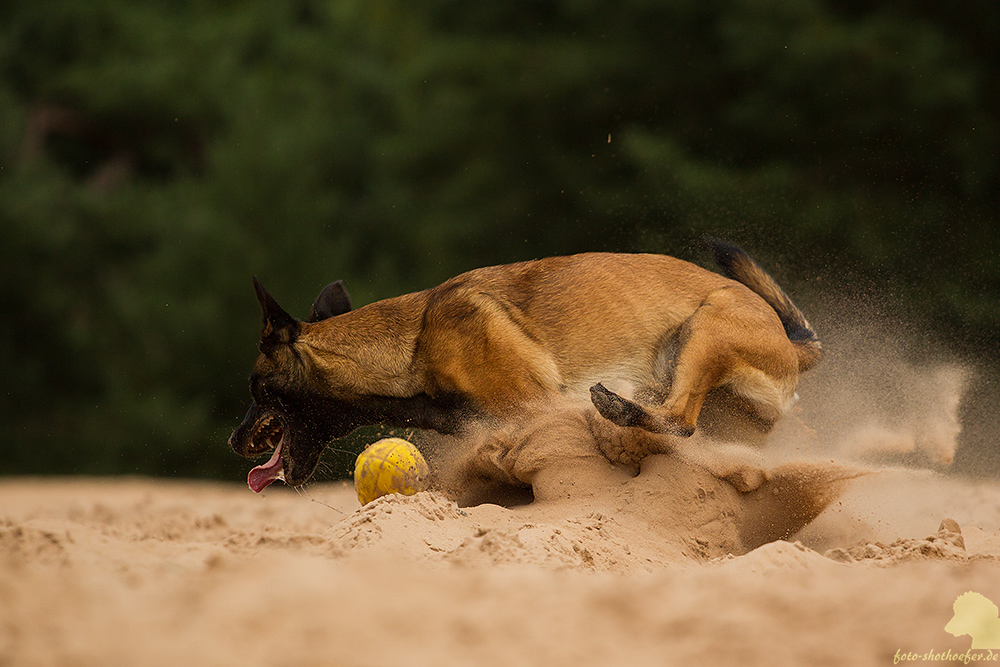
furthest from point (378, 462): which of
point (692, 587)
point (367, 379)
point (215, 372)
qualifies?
point (215, 372)

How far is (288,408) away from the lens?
16.8 feet

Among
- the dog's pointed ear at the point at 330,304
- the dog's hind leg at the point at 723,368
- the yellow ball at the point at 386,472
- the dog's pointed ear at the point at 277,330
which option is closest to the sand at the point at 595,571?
the dog's hind leg at the point at 723,368

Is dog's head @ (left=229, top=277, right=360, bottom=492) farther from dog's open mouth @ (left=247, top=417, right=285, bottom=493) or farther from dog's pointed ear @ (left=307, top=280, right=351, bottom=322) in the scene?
dog's pointed ear @ (left=307, top=280, right=351, bottom=322)

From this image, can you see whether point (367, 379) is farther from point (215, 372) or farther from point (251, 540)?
point (215, 372)

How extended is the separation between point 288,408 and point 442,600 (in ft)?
8.99

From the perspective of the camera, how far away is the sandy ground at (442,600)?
7.44 feet

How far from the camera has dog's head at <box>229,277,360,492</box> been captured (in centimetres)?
506

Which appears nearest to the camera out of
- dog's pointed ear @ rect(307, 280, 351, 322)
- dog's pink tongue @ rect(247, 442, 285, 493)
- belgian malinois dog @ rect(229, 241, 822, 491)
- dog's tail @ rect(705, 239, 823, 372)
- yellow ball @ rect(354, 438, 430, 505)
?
belgian malinois dog @ rect(229, 241, 822, 491)

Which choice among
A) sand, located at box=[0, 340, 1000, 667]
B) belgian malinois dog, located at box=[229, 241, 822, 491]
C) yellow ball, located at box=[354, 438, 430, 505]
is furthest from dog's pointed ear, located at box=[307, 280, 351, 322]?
sand, located at box=[0, 340, 1000, 667]

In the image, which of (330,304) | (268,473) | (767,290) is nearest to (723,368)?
(767,290)

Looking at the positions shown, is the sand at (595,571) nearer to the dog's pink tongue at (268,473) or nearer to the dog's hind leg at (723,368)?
the dog's hind leg at (723,368)

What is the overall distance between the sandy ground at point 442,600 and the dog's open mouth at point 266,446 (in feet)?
4.49

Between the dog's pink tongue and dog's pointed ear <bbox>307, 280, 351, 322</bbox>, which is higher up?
dog's pointed ear <bbox>307, 280, 351, 322</bbox>

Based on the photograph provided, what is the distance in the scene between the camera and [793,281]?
25.8 ft
